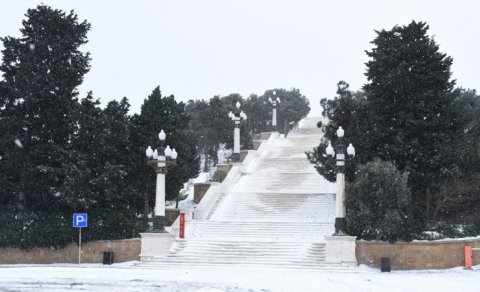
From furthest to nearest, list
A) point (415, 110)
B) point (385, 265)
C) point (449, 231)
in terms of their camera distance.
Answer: point (415, 110)
point (449, 231)
point (385, 265)

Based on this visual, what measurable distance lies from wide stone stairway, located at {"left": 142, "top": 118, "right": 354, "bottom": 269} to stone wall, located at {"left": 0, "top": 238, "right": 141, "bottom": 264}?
1.93 metres

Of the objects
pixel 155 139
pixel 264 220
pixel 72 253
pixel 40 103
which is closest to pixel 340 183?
pixel 264 220

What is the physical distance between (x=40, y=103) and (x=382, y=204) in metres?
A: 17.0

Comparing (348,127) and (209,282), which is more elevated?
(348,127)

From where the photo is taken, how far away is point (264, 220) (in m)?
30.8

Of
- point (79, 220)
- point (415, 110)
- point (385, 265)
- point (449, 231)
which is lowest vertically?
point (385, 265)

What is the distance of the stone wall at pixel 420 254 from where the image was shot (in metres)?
23.5

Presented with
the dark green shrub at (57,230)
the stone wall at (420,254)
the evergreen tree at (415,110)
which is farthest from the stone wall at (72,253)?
the evergreen tree at (415,110)

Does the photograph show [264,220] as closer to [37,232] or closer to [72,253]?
[72,253]

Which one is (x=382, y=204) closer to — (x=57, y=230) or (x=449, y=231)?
(x=449, y=231)

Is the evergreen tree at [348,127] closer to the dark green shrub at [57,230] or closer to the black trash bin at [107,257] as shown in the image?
the dark green shrub at [57,230]

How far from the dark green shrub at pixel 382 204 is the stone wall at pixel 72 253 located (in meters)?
9.87

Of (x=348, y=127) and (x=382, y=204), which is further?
(x=348, y=127)

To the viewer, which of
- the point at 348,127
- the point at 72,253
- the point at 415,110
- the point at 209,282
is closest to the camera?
the point at 209,282
